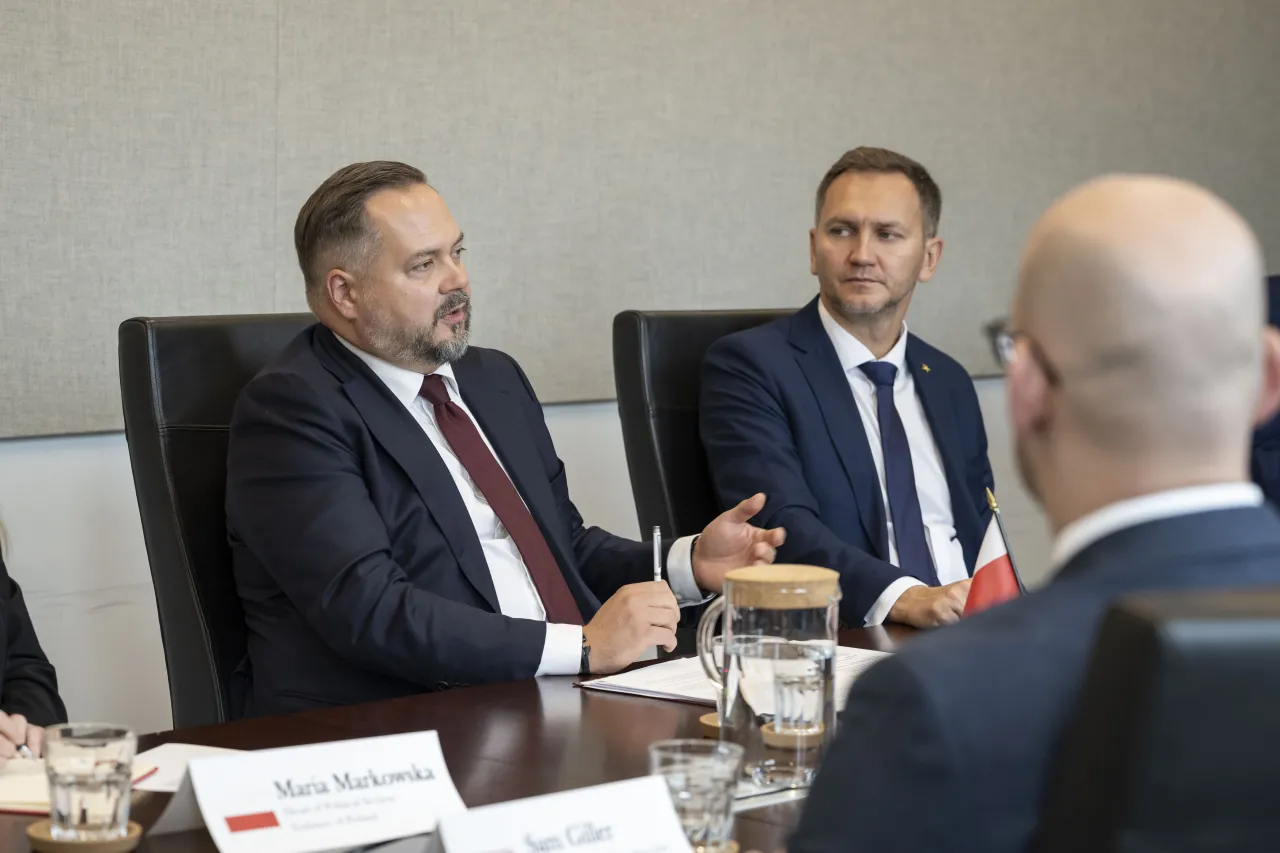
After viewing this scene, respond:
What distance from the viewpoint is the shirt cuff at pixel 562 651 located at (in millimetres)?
2105

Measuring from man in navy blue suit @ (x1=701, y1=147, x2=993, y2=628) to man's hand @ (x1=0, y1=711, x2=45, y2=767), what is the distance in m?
1.46

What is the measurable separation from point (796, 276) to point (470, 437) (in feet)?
6.06

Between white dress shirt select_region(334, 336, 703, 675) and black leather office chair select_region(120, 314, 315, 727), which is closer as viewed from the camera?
black leather office chair select_region(120, 314, 315, 727)

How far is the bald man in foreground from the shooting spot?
83 cm

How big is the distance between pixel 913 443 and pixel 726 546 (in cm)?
110

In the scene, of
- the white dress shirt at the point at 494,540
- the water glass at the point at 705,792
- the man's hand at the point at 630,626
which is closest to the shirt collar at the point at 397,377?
the white dress shirt at the point at 494,540

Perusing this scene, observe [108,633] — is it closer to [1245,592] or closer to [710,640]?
[710,640]

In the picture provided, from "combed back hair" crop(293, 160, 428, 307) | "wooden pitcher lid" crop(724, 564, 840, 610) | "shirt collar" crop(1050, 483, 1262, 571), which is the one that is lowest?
"wooden pitcher lid" crop(724, 564, 840, 610)

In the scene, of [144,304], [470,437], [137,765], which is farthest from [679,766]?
[144,304]

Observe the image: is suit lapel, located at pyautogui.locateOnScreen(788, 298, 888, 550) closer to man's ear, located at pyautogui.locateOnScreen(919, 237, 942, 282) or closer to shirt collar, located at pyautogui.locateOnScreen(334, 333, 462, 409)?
man's ear, located at pyautogui.locateOnScreen(919, 237, 942, 282)

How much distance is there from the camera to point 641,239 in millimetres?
3996

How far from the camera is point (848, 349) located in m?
3.39

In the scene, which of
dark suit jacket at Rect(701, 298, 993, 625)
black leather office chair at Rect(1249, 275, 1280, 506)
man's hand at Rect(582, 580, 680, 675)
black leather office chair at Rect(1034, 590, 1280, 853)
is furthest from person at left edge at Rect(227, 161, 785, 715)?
black leather office chair at Rect(1249, 275, 1280, 506)

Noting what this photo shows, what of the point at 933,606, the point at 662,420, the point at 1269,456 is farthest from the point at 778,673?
the point at 1269,456
